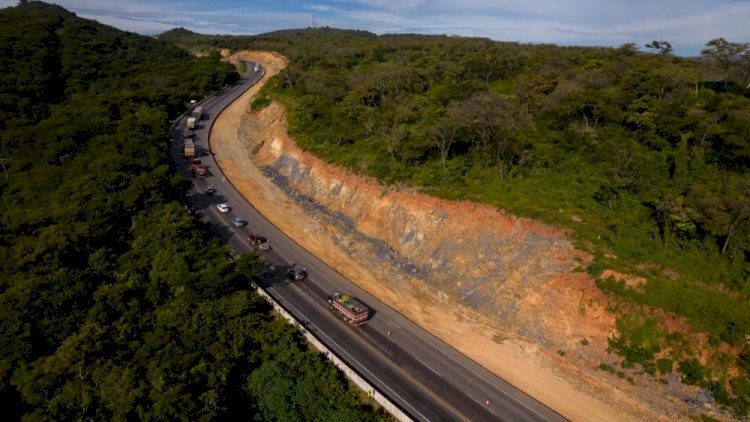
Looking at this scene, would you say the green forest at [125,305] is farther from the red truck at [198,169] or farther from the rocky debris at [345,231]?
the rocky debris at [345,231]

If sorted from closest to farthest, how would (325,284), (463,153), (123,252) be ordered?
(123,252)
(325,284)
(463,153)

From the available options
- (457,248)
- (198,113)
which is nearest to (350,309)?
(457,248)

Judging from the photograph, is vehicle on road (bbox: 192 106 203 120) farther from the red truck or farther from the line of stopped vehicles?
the red truck

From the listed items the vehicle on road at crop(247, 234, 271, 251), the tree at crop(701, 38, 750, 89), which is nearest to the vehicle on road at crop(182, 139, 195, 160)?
the vehicle on road at crop(247, 234, 271, 251)

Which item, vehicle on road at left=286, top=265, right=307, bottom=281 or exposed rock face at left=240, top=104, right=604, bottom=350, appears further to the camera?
vehicle on road at left=286, top=265, right=307, bottom=281

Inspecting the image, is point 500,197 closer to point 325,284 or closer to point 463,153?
point 463,153

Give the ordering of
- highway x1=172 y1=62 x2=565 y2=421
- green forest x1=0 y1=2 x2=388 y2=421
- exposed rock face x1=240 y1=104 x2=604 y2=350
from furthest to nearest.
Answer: exposed rock face x1=240 y1=104 x2=604 y2=350
highway x1=172 y1=62 x2=565 y2=421
green forest x1=0 y1=2 x2=388 y2=421

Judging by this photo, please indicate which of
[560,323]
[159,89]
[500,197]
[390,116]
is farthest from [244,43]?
[560,323]
